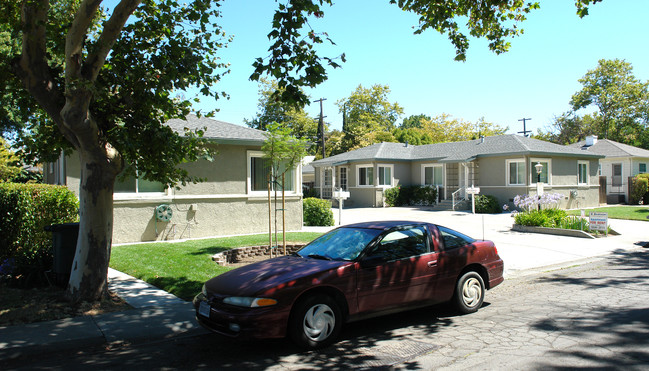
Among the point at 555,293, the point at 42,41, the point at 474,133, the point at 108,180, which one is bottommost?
the point at 555,293

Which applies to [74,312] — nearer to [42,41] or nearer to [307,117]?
[42,41]

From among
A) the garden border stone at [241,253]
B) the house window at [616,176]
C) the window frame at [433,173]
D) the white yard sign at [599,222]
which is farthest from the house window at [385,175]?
the garden border stone at [241,253]

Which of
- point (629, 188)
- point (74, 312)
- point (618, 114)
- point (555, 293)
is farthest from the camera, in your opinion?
point (618, 114)

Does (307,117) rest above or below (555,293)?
above

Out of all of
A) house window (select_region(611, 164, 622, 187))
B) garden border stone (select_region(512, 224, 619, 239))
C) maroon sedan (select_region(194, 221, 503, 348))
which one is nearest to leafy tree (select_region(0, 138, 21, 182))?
maroon sedan (select_region(194, 221, 503, 348))

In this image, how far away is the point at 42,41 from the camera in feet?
21.7

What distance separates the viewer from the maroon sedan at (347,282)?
198 inches

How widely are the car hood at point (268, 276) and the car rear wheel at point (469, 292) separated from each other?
1958 mm

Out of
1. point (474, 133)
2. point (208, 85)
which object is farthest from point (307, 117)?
point (208, 85)

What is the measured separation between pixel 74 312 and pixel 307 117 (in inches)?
1904

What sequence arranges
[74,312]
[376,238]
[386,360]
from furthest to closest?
[74,312] < [376,238] < [386,360]

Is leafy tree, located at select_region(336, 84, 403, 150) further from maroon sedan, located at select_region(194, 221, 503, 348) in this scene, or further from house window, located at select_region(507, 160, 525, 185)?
maroon sedan, located at select_region(194, 221, 503, 348)

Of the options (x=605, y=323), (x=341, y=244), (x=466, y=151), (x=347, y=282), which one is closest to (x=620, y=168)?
(x=466, y=151)

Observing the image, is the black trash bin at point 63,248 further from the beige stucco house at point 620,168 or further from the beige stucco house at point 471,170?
the beige stucco house at point 620,168
